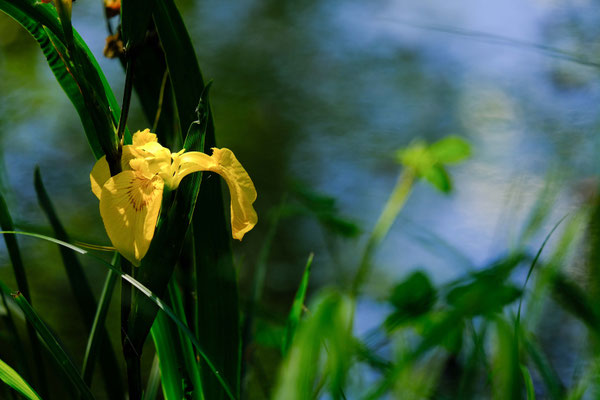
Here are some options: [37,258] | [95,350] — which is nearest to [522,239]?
[95,350]

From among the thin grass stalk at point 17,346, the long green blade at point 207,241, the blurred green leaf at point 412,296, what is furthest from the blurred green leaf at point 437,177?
the thin grass stalk at point 17,346

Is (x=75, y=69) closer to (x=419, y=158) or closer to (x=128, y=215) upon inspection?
(x=128, y=215)

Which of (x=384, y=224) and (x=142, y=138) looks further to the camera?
(x=384, y=224)

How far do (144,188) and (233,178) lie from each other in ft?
0.13

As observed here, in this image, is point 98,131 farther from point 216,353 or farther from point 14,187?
point 14,187

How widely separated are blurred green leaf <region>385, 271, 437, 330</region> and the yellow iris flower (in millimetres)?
202

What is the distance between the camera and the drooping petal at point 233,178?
0.21 m

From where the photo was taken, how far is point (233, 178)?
22cm

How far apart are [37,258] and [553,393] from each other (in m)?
0.72

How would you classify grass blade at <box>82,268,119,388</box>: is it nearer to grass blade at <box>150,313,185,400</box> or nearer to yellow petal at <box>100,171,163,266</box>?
grass blade at <box>150,313,185,400</box>

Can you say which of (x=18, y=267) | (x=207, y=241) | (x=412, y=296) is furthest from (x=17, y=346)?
(x=412, y=296)

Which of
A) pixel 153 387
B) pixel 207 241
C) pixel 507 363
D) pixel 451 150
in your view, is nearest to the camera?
pixel 507 363

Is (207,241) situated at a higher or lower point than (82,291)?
higher

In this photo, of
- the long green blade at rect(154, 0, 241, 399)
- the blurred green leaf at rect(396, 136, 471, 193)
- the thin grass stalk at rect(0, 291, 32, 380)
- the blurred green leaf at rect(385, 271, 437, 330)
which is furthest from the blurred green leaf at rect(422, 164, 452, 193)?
the thin grass stalk at rect(0, 291, 32, 380)
